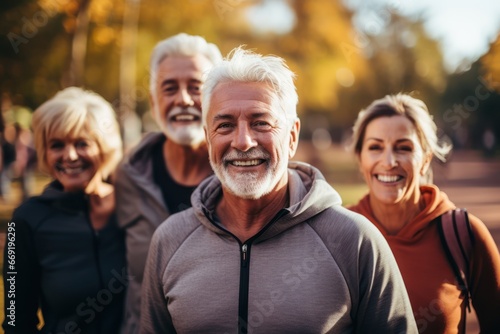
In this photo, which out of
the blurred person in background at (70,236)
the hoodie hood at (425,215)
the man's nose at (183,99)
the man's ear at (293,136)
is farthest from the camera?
the man's nose at (183,99)

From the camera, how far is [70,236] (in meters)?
3.47

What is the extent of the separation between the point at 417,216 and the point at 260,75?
1448mm

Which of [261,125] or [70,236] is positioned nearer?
[261,125]

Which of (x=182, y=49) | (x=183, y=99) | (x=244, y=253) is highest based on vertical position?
(x=182, y=49)

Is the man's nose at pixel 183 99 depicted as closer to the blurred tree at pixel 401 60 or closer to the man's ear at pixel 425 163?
the man's ear at pixel 425 163

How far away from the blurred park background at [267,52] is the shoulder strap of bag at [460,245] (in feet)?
4.19

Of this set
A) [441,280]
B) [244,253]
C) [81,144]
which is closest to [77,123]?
[81,144]

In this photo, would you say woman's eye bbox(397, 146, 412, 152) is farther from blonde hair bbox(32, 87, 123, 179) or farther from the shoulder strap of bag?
blonde hair bbox(32, 87, 123, 179)

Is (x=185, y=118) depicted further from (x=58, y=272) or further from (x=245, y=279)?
(x=245, y=279)

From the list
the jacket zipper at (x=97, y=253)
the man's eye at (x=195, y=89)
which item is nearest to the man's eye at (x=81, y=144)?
the jacket zipper at (x=97, y=253)

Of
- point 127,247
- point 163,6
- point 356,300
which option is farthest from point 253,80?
point 163,6

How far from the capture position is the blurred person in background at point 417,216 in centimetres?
307

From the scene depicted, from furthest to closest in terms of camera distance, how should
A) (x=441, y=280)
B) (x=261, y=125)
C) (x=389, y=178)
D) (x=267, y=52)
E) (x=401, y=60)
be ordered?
(x=401, y=60) < (x=267, y=52) < (x=389, y=178) < (x=441, y=280) < (x=261, y=125)

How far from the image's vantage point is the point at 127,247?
3.62 m
